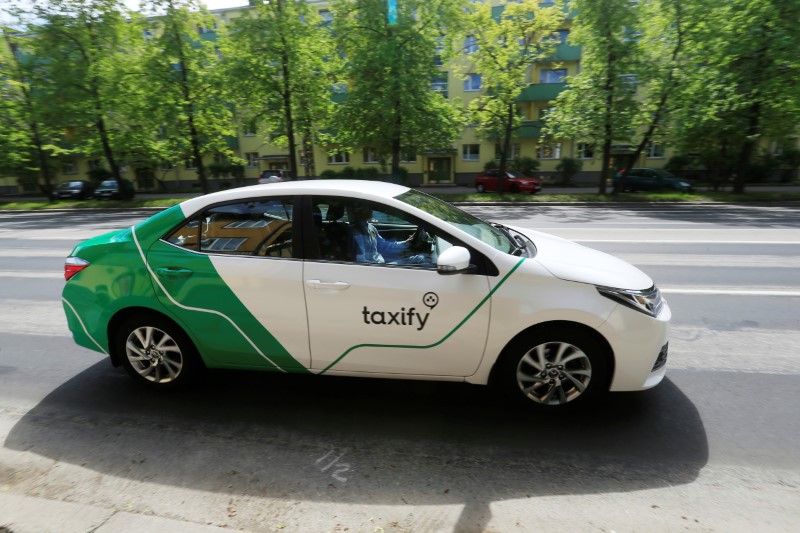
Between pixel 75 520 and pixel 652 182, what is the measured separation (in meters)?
28.9

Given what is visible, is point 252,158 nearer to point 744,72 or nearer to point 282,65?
point 282,65

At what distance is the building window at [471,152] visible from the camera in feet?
132

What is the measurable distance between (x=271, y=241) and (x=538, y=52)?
24597 mm

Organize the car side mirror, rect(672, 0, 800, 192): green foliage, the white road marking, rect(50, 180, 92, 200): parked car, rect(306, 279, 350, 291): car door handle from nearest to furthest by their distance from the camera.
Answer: the car side mirror < rect(306, 279, 350, 291): car door handle < the white road marking < rect(672, 0, 800, 192): green foliage < rect(50, 180, 92, 200): parked car

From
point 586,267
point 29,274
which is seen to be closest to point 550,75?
point 29,274

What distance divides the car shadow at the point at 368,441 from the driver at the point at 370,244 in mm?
1162

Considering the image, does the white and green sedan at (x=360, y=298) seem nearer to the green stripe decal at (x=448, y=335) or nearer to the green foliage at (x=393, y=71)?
the green stripe decal at (x=448, y=335)

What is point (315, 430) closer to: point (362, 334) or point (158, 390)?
point (362, 334)

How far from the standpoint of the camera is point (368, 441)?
3.05m

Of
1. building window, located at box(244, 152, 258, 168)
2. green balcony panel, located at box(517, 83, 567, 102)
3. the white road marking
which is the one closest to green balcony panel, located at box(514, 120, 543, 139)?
green balcony panel, located at box(517, 83, 567, 102)

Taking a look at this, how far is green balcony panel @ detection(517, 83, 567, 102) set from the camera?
35.9m

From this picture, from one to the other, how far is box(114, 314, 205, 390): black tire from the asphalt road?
0.16m

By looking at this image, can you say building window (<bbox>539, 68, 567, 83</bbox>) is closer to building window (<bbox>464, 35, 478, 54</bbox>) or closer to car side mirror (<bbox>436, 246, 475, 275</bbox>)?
building window (<bbox>464, 35, 478, 54</bbox>)

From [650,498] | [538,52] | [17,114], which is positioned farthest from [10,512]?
[17,114]
